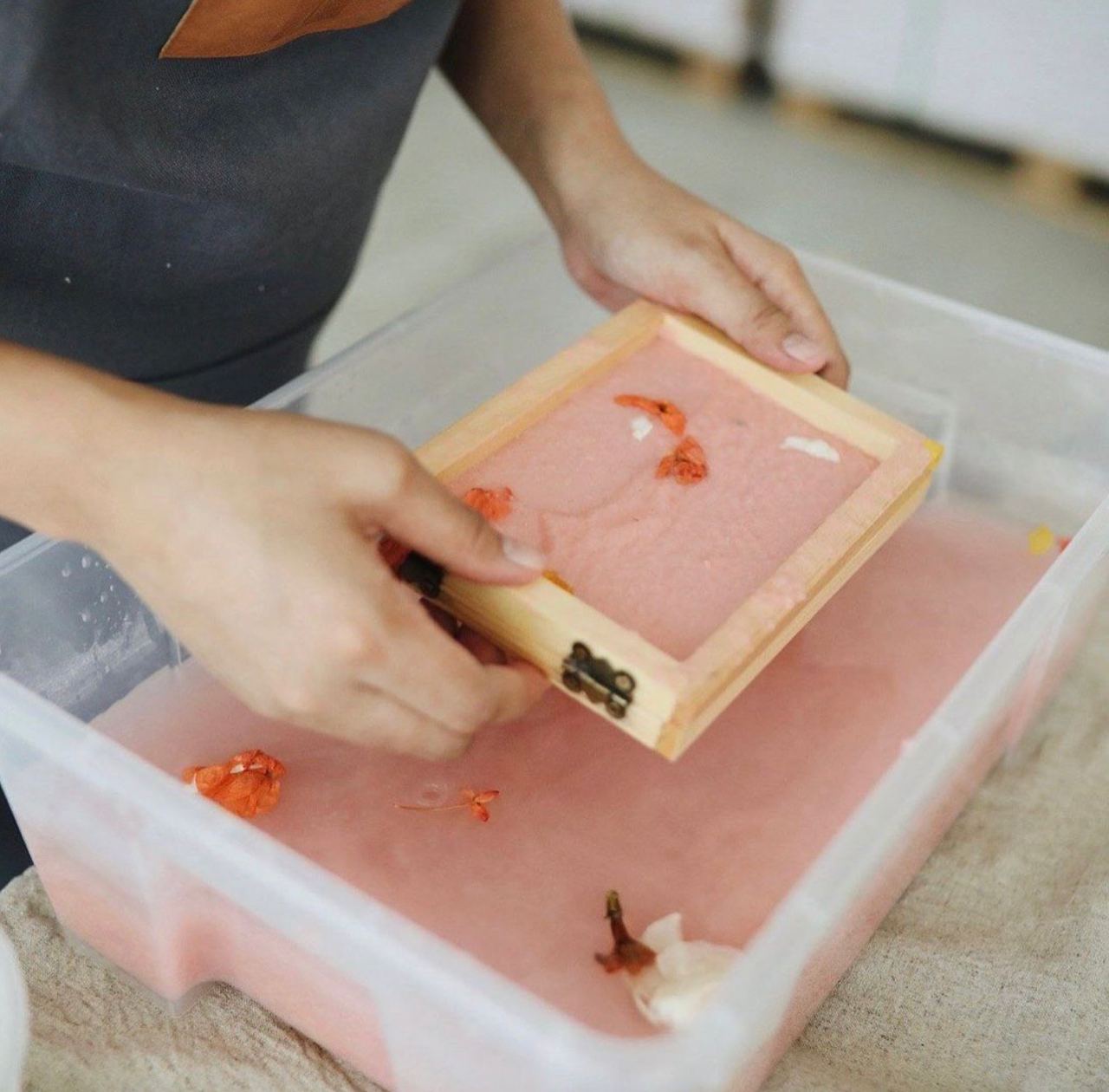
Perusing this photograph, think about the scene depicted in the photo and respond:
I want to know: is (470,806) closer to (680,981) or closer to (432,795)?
(432,795)

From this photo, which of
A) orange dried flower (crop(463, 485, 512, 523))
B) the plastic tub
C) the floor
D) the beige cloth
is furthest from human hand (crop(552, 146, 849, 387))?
the floor

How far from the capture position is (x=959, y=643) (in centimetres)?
91

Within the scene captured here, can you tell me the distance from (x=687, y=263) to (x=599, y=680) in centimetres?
38

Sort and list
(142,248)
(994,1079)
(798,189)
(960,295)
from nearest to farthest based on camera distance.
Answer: (994,1079) < (142,248) < (960,295) < (798,189)

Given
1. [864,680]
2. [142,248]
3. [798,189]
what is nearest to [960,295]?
[798,189]

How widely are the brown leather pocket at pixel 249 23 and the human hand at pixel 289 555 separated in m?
0.25

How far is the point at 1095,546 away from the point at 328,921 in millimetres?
494

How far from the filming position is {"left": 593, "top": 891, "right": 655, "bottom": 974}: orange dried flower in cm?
67

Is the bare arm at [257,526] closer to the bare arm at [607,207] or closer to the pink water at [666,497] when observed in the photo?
the pink water at [666,497]

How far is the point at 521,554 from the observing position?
652 millimetres

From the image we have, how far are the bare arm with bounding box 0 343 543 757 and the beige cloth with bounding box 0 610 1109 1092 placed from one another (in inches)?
8.9

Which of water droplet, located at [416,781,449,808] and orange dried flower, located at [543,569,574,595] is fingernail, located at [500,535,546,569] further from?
water droplet, located at [416,781,449,808]

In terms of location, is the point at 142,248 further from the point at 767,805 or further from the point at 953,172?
the point at 953,172

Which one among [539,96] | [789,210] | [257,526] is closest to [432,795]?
[257,526]
